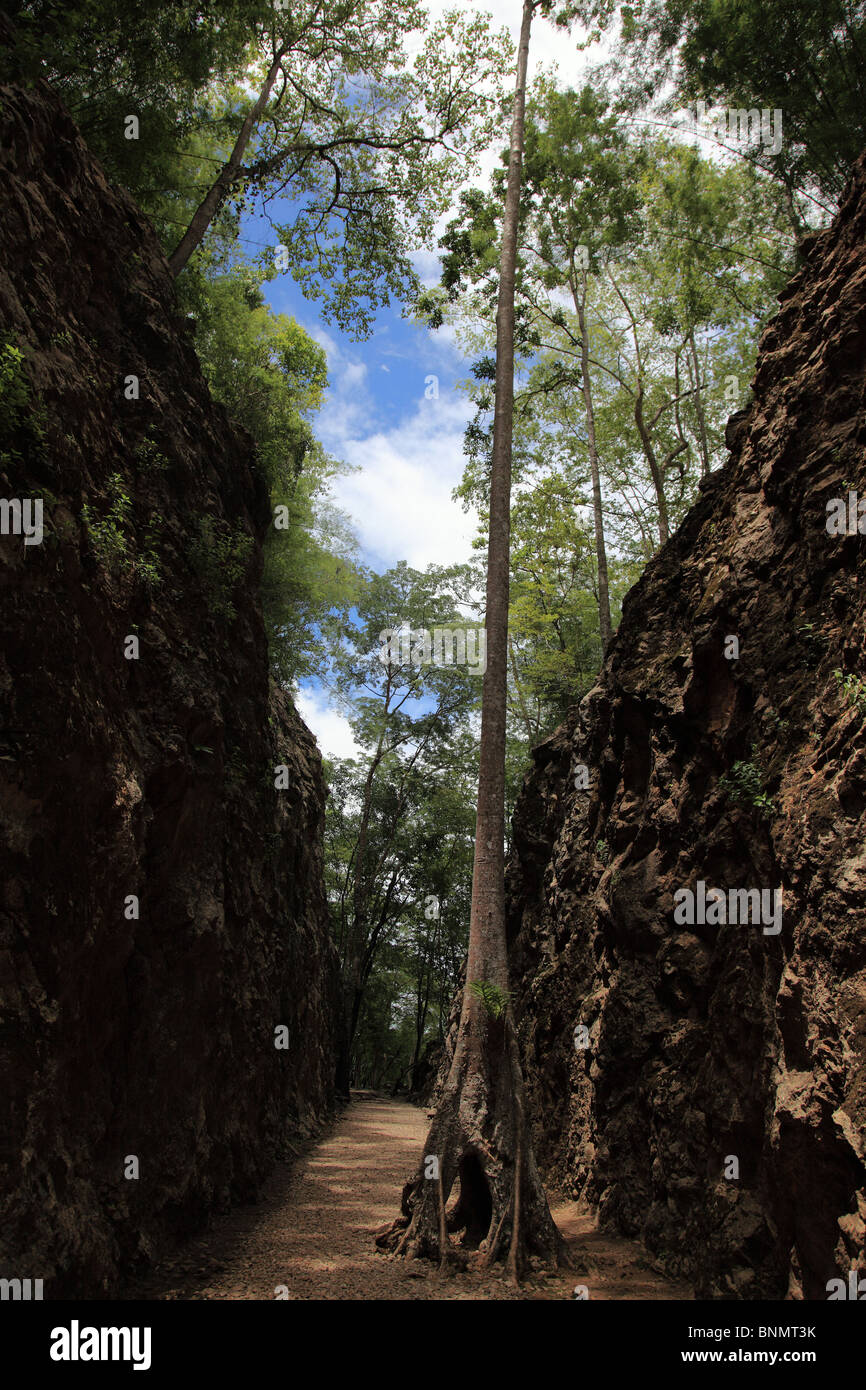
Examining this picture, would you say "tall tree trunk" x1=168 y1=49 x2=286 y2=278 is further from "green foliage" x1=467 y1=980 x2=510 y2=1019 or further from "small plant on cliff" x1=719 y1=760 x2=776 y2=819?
"green foliage" x1=467 y1=980 x2=510 y2=1019

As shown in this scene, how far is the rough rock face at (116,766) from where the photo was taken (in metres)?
4.02

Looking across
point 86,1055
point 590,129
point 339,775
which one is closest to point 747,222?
point 590,129

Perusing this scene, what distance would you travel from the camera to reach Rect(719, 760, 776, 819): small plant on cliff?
5465 mm

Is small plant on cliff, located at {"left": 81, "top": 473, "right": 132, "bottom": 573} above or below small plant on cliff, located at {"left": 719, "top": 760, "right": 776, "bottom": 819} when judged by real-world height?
above

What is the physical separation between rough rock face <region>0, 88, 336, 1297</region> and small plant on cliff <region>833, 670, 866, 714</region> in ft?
16.3

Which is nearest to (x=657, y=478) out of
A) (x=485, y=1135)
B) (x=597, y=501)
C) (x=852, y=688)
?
(x=597, y=501)

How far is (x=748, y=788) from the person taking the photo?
19.0 ft

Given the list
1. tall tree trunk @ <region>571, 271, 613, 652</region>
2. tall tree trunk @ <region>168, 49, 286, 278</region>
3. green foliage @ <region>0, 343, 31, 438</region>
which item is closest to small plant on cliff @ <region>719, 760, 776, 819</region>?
green foliage @ <region>0, 343, 31, 438</region>

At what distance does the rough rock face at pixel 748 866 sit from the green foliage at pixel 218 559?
4.84 m

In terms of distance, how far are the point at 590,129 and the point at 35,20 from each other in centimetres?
1085

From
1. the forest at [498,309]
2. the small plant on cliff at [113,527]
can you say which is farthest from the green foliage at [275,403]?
the small plant on cliff at [113,527]

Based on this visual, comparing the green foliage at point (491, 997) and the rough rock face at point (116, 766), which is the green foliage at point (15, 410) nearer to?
the rough rock face at point (116, 766)

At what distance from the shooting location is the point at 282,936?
10602mm

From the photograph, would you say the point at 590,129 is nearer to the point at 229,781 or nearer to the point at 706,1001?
the point at 229,781
